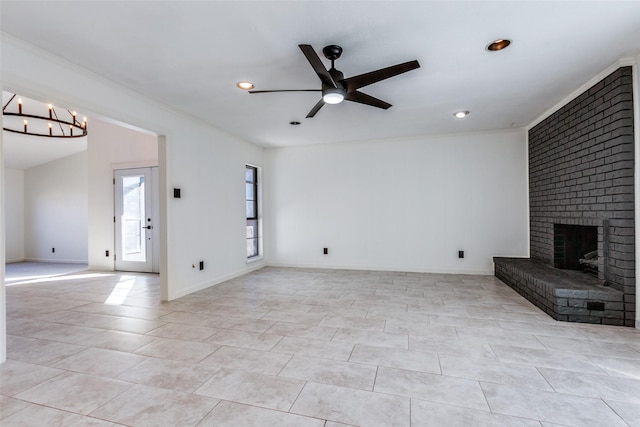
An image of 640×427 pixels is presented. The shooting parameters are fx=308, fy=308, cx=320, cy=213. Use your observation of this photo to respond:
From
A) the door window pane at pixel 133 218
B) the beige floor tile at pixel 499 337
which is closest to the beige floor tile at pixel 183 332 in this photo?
the beige floor tile at pixel 499 337

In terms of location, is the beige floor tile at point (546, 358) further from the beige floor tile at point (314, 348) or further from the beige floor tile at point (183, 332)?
the beige floor tile at point (183, 332)

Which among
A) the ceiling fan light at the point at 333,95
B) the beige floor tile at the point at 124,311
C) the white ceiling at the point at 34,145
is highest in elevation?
the white ceiling at the point at 34,145

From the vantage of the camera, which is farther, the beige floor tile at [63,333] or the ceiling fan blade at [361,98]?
the ceiling fan blade at [361,98]

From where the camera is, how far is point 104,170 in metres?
6.22

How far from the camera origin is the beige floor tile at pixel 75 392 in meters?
1.83

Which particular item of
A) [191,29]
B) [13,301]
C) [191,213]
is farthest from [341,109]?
[13,301]

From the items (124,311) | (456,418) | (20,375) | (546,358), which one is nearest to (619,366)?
(546,358)

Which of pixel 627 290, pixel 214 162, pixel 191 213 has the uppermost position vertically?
pixel 214 162

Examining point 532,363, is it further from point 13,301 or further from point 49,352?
point 13,301

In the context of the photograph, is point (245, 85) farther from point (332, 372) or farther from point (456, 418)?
point (456, 418)

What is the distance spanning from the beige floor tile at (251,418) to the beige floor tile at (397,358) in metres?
0.75

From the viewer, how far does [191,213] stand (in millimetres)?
4398

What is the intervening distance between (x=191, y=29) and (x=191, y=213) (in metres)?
2.65

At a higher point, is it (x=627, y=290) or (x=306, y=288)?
(x=627, y=290)
